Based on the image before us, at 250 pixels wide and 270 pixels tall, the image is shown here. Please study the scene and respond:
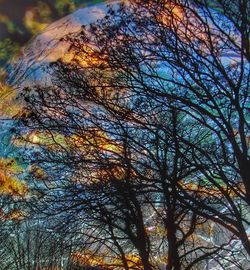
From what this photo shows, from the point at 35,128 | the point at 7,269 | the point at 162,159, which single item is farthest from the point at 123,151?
the point at 7,269

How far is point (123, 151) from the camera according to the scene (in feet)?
49.8

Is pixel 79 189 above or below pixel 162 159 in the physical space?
below

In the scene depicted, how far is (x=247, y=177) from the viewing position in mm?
11430

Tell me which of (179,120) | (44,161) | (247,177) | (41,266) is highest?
(179,120)

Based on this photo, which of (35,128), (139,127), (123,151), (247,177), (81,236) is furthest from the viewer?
(81,236)

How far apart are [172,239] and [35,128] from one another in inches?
287

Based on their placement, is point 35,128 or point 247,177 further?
point 35,128

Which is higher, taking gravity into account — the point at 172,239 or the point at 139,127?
the point at 139,127

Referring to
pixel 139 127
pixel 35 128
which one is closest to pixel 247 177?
pixel 139 127

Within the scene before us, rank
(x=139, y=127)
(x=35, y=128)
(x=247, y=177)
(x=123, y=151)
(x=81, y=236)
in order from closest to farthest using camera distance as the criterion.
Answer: (x=247, y=177) < (x=35, y=128) < (x=139, y=127) < (x=123, y=151) < (x=81, y=236)

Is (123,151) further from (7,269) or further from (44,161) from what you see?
(7,269)

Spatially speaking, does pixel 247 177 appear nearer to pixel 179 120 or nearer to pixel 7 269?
pixel 179 120

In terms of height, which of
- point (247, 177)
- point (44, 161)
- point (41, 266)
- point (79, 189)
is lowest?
point (41, 266)

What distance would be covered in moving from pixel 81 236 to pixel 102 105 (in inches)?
244
